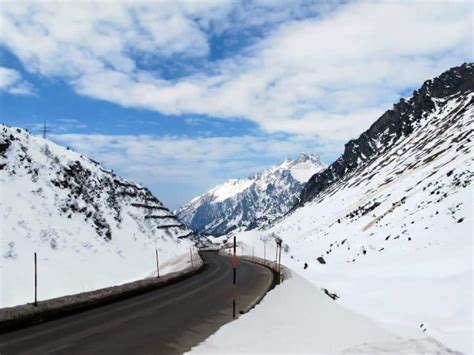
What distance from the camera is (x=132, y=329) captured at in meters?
12.7

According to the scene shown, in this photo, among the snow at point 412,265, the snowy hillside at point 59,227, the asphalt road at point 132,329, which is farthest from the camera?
the snowy hillside at point 59,227

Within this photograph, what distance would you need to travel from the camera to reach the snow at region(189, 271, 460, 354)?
11.2 metres

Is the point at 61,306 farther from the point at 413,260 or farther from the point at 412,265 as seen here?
the point at 413,260

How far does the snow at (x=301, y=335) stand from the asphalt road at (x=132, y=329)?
2.30 ft

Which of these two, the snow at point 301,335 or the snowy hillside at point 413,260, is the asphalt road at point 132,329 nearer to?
the snow at point 301,335

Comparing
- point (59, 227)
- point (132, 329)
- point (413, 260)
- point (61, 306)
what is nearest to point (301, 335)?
point (132, 329)

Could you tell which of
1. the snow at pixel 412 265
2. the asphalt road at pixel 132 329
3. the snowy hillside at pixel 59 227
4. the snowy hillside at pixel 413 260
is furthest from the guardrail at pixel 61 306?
the snowy hillside at pixel 59 227

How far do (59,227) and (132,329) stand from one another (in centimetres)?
3360

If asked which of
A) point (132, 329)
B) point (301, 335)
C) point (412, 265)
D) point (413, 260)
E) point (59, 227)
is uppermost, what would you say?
point (59, 227)

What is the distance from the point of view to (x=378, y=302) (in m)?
28.0

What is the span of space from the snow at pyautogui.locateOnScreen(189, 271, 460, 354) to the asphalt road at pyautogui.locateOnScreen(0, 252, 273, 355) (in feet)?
2.30

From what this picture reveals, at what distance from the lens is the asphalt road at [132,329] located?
10547 mm

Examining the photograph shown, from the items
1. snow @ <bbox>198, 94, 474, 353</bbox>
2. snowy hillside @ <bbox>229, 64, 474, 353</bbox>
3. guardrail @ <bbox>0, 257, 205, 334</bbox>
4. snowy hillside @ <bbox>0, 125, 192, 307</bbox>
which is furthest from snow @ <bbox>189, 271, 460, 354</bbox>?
snowy hillside @ <bbox>0, 125, 192, 307</bbox>

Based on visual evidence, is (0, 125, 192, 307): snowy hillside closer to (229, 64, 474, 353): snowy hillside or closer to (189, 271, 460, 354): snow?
(229, 64, 474, 353): snowy hillside
